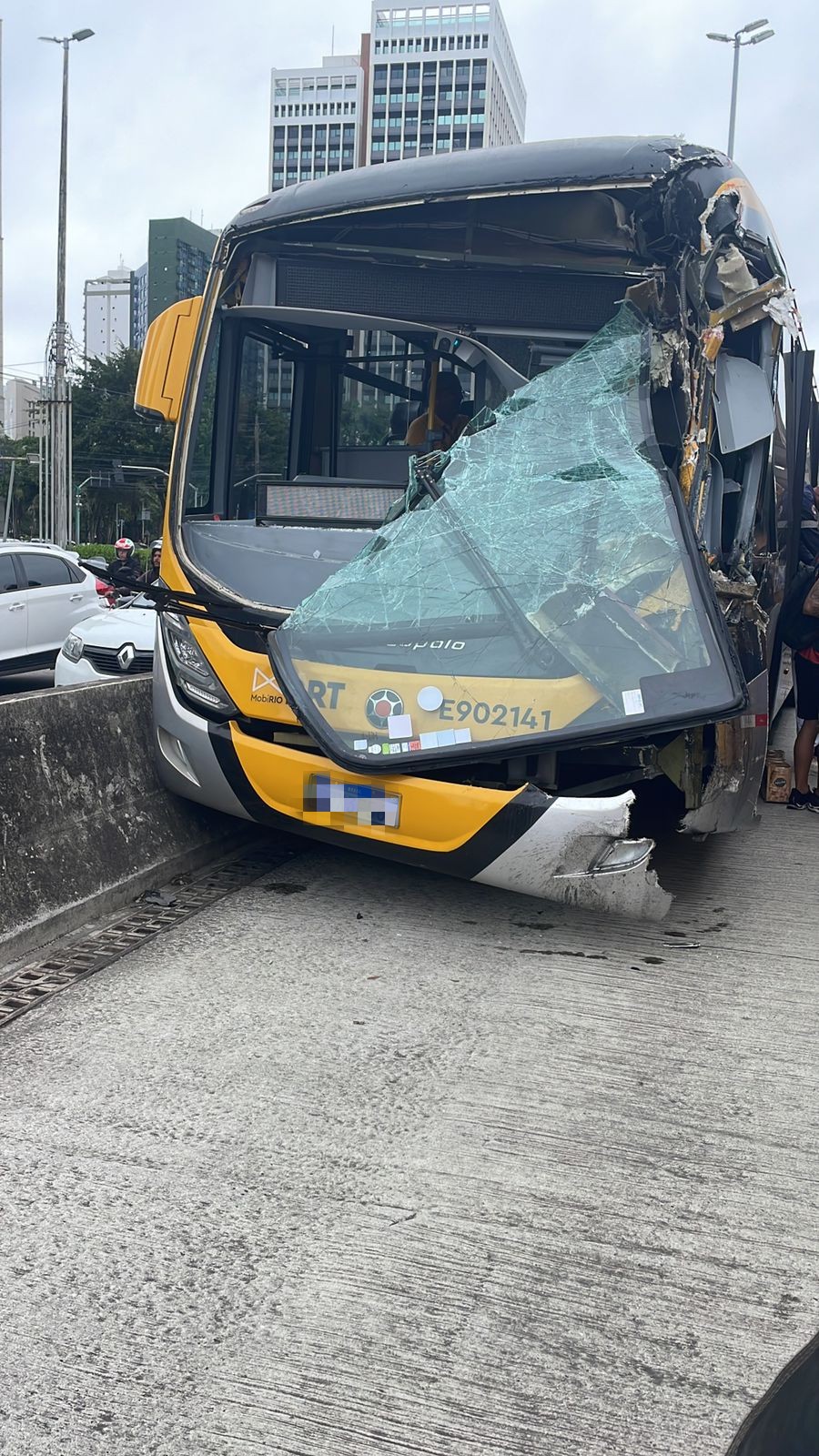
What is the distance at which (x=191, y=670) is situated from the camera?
5.99 meters

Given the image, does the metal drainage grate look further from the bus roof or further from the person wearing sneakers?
the person wearing sneakers

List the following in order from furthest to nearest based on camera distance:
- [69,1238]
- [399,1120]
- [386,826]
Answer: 1. [386,826]
2. [399,1120]
3. [69,1238]

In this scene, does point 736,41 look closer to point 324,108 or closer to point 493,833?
point 493,833

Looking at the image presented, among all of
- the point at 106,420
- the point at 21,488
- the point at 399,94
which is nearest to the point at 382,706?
the point at 106,420

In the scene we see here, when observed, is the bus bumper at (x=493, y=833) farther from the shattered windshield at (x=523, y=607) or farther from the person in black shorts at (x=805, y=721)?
the person in black shorts at (x=805, y=721)

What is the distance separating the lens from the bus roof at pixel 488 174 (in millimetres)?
5957

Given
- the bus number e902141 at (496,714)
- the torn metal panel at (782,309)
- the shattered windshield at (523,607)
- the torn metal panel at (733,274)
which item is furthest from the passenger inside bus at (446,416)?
the bus number e902141 at (496,714)

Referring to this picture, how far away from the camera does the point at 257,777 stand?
5.69m

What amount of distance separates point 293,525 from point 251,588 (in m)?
0.47

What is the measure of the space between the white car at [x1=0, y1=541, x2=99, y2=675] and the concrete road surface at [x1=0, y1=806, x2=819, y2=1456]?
10.2 meters

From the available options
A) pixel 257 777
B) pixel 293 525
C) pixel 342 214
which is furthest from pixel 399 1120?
pixel 342 214

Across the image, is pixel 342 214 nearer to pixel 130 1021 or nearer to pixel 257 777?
pixel 257 777

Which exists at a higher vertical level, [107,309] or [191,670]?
[107,309]

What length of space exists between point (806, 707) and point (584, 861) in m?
3.99
